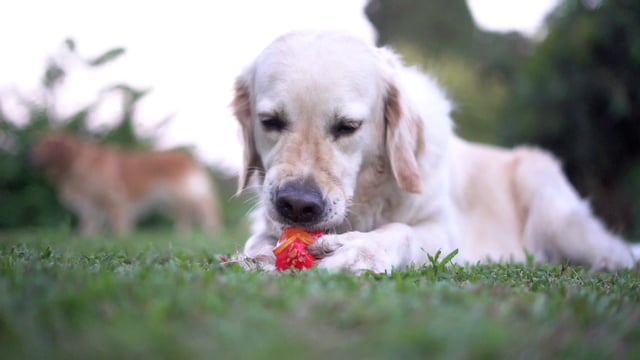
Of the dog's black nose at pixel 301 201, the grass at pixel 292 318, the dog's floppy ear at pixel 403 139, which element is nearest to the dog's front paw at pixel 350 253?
the dog's black nose at pixel 301 201

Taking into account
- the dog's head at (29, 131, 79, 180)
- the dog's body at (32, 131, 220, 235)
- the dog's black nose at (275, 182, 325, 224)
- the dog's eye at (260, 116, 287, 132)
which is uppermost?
the dog's eye at (260, 116, 287, 132)

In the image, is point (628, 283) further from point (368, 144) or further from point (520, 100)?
point (520, 100)

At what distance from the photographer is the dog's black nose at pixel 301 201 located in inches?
111

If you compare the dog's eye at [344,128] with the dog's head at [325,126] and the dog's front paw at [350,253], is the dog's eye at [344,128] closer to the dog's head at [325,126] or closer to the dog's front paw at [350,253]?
the dog's head at [325,126]

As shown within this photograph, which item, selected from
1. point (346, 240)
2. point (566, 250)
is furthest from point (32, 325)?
point (566, 250)

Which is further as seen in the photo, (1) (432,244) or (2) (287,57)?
(1) (432,244)

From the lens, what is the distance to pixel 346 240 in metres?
2.78

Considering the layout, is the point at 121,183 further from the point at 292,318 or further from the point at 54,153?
the point at 292,318

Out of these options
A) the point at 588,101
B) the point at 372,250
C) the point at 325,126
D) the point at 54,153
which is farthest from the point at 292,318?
the point at 54,153

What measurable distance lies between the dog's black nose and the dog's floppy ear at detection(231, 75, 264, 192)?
2.30 feet

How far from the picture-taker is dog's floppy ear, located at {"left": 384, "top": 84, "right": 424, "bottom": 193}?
10.6 ft

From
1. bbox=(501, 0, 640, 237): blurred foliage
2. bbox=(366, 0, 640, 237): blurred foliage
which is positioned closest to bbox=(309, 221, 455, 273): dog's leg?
bbox=(366, 0, 640, 237): blurred foliage

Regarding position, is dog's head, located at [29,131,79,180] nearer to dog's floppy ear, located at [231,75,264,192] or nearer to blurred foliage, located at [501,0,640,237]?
blurred foliage, located at [501,0,640,237]

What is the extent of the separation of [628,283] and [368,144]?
1258 mm
